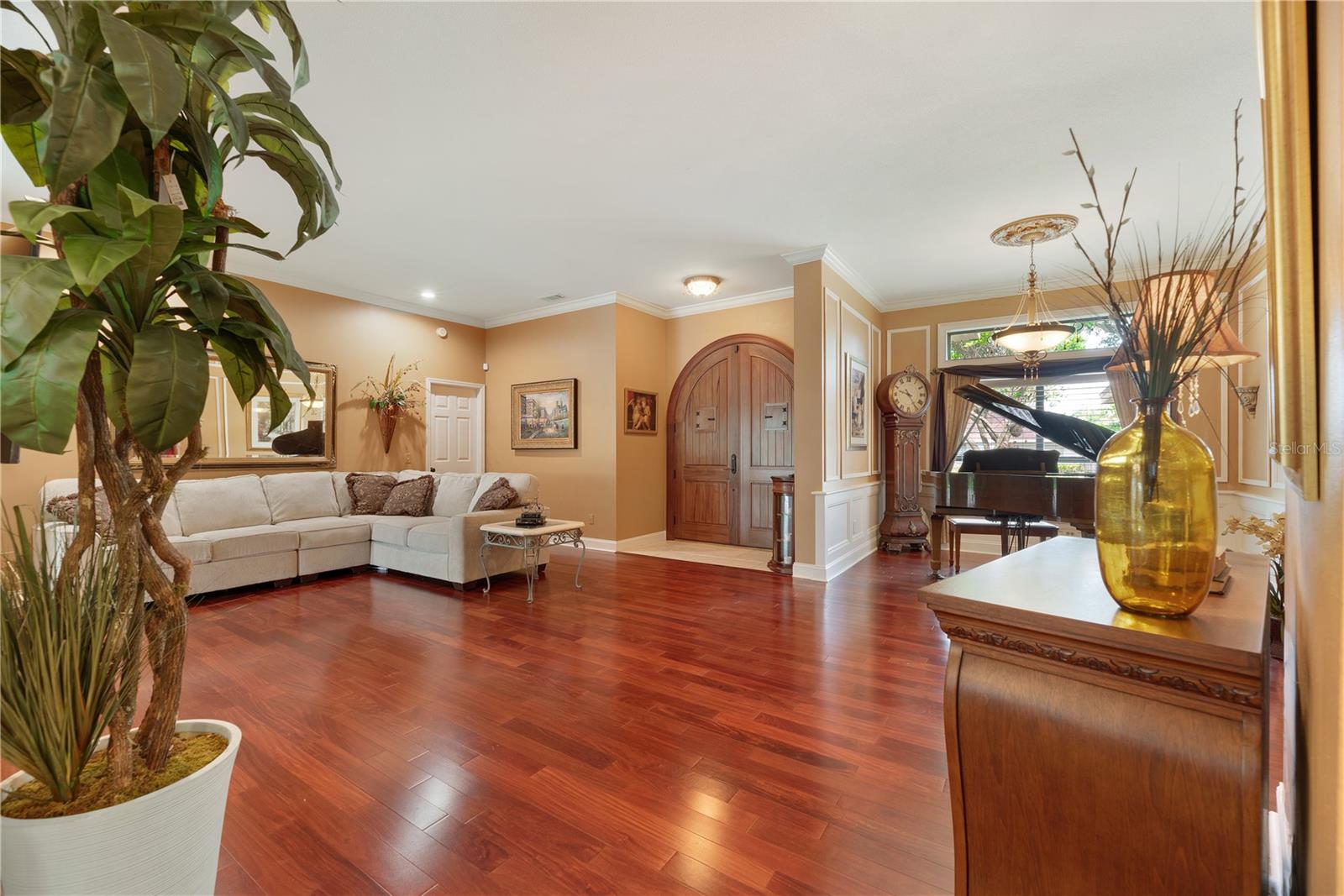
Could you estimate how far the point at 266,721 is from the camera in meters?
2.32

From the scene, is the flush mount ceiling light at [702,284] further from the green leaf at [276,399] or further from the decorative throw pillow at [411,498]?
the green leaf at [276,399]

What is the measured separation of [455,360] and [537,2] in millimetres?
5669

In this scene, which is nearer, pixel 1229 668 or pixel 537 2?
pixel 1229 668

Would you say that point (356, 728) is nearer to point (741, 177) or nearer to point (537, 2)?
point (537, 2)

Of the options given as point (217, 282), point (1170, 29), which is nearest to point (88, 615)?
point (217, 282)

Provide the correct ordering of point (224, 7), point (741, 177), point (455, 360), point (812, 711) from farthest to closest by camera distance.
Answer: point (455, 360), point (741, 177), point (812, 711), point (224, 7)

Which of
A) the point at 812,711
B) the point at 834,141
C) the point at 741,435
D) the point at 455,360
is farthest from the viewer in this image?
the point at 455,360

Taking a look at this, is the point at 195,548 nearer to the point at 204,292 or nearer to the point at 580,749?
the point at 580,749

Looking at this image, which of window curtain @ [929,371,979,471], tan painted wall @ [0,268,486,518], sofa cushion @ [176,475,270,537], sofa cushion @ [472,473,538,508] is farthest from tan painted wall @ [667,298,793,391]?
sofa cushion @ [176,475,270,537]

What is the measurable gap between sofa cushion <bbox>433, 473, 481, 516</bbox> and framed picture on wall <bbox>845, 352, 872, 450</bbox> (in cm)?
372

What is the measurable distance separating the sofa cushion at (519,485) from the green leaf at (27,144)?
4.18m

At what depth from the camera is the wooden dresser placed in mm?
806

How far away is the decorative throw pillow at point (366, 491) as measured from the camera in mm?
5656

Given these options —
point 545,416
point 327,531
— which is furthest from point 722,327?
point 327,531
